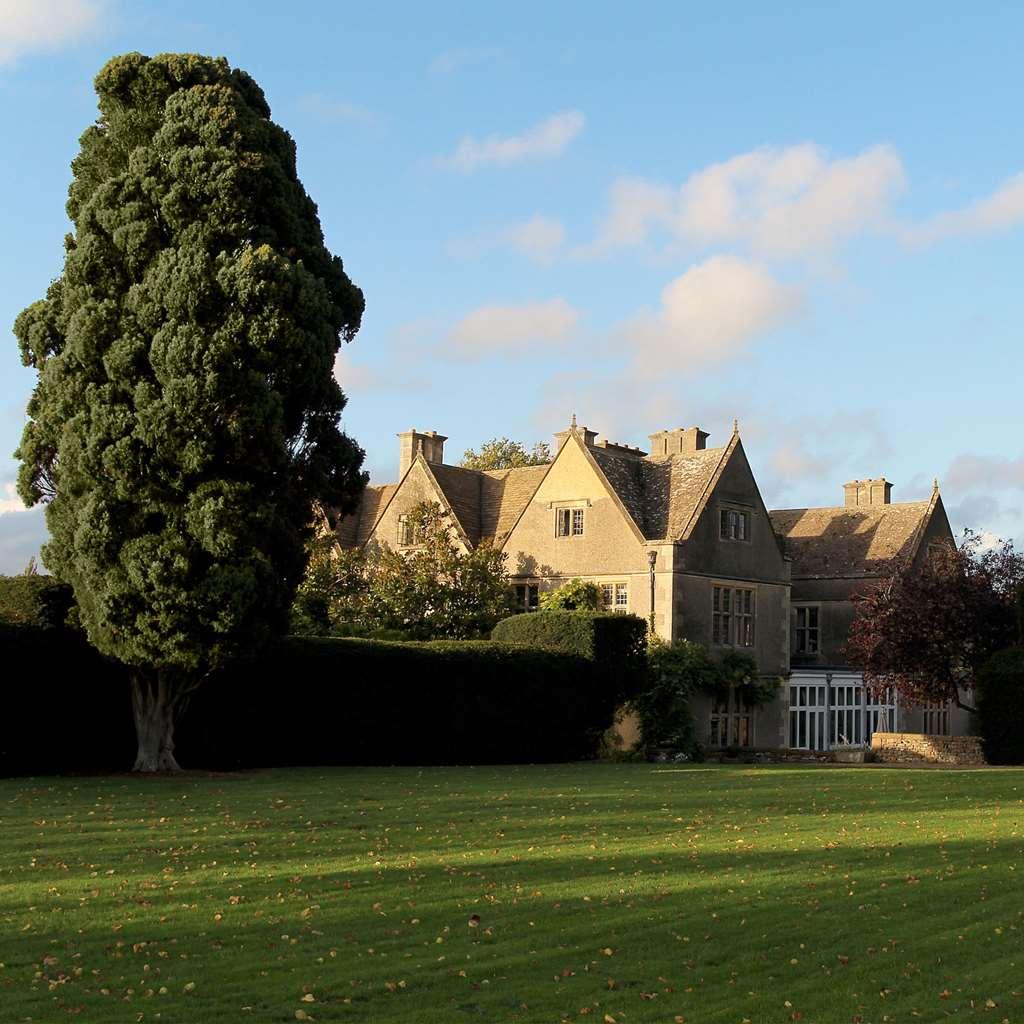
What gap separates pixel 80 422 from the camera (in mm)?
27125

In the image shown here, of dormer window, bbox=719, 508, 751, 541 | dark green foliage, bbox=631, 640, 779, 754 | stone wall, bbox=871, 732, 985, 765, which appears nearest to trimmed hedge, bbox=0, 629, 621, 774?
dark green foliage, bbox=631, 640, 779, 754

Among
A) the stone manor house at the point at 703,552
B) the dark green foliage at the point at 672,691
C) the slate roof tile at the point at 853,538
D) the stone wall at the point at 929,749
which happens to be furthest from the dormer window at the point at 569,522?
the stone wall at the point at 929,749

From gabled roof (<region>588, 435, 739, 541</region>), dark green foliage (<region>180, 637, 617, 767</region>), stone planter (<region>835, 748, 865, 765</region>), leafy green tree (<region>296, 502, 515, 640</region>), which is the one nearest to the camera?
dark green foliage (<region>180, 637, 617, 767</region>)

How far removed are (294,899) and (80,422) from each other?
16727mm

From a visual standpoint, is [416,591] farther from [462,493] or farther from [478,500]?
[478,500]

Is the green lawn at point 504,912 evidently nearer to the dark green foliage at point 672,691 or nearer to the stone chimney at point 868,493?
the dark green foliage at point 672,691

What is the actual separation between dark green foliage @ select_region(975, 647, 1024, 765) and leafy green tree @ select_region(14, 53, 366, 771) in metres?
18.9

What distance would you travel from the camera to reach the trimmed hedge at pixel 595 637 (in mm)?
38219

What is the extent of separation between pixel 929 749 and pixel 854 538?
14444 millimetres

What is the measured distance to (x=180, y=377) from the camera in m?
26.5

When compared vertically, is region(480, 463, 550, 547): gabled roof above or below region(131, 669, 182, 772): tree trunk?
above

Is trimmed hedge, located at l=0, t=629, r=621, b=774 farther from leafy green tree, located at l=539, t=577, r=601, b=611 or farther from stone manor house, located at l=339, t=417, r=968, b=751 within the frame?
stone manor house, located at l=339, t=417, r=968, b=751

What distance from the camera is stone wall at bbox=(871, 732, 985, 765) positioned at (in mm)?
40281

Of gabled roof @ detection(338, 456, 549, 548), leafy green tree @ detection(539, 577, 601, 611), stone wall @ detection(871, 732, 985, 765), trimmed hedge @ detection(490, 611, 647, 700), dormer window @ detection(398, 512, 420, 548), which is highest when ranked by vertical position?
gabled roof @ detection(338, 456, 549, 548)
